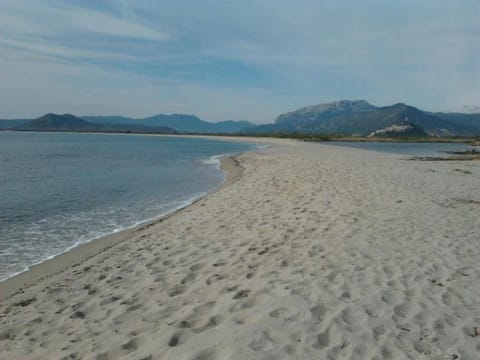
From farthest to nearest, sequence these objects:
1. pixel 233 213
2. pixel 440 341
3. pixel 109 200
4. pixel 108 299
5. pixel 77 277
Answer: pixel 109 200, pixel 233 213, pixel 77 277, pixel 108 299, pixel 440 341

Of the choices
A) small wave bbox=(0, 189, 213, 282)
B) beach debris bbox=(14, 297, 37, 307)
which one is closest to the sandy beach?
beach debris bbox=(14, 297, 37, 307)

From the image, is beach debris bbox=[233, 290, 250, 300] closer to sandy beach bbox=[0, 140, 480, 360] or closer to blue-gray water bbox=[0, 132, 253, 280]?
sandy beach bbox=[0, 140, 480, 360]

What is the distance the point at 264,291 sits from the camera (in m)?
6.39

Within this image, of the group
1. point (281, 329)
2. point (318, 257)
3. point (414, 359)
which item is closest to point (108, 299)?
point (281, 329)

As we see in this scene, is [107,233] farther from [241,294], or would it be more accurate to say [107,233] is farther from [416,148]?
[416,148]

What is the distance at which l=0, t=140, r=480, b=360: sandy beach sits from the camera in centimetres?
485

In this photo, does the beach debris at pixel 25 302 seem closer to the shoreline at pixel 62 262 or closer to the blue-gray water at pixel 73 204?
the shoreline at pixel 62 262

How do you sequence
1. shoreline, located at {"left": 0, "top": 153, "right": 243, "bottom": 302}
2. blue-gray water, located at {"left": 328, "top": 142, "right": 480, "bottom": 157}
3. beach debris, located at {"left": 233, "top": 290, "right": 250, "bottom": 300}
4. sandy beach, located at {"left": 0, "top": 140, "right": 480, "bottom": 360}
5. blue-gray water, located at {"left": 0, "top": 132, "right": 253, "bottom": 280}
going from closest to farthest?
sandy beach, located at {"left": 0, "top": 140, "right": 480, "bottom": 360} → beach debris, located at {"left": 233, "top": 290, "right": 250, "bottom": 300} → shoreline, located at {"left": 0, "top": 153, "right": 243, "bottom": 302} → blue-gray water, located at {"left": 0, "top": 132, "right": 253, "bottom": 280} → blue-gray water, located at {"left": 328, "top": 142, "right": 480, "bottom": 157}

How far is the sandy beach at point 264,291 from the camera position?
4.85 m

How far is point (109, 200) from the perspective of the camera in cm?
1873

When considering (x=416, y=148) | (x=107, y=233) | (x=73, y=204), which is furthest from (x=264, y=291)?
(x=416, y=148)

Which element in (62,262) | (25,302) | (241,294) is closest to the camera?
(241,294)

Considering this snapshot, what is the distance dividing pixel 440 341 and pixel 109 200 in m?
16.3

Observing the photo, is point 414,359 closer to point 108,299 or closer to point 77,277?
point 108,299
